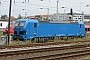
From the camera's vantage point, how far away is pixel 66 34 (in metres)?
33.9

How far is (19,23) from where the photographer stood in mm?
28219

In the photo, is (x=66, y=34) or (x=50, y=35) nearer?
(x=50, y=35)

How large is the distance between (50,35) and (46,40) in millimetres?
1149

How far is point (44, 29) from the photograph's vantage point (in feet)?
97.9

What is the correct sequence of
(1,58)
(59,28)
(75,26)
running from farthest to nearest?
(75,26), (59,28), (1,58)

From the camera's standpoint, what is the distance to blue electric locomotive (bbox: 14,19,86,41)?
27.2 meters

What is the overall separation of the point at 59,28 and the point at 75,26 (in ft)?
12.5

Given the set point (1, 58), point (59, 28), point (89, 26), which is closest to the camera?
point (1, 58)

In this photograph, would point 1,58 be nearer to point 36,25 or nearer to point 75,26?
point 36,25

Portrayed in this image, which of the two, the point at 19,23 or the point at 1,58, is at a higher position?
the point at 19,23

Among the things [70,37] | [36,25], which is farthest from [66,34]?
[36,25]

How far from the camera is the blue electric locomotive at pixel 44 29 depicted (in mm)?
Answer: 27234

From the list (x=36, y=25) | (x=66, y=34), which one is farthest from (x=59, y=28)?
(x=36, y=25)

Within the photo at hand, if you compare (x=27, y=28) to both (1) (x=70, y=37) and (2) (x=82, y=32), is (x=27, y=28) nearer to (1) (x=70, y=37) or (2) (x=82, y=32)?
(1) (x=70, y=37)
